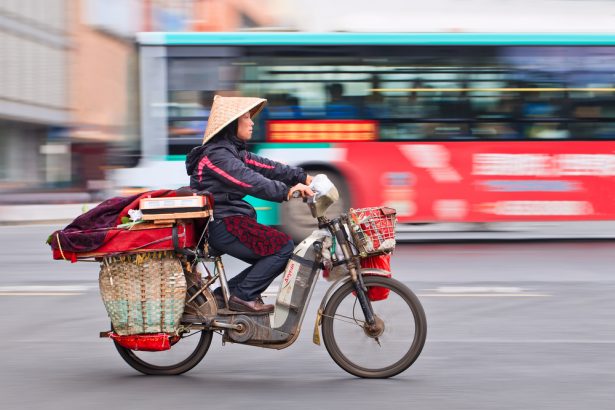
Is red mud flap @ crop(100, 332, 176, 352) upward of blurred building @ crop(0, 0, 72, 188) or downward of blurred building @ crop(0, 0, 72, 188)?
downward

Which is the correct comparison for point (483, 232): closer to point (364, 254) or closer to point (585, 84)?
point (585, 84)

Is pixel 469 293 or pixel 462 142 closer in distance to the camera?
pixel 469 293

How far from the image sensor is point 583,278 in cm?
1067

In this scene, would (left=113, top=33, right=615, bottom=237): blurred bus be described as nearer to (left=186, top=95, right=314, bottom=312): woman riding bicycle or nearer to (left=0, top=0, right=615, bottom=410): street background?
(left=0, top=0, right=615, bottom=410): street background

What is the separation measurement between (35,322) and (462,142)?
775cm

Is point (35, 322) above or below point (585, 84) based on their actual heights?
below

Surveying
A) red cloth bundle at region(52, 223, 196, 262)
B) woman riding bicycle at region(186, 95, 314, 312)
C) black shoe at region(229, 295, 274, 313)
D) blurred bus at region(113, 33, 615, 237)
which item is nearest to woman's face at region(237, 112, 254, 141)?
woman riding bicycle at region(186, 95, 314, 312)

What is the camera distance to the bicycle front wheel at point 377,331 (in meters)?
5.77

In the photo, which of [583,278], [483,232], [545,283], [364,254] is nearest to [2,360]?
[364,254]

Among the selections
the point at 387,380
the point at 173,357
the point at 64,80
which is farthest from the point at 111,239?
the point at 64,80

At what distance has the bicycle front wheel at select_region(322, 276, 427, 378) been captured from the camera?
5766mm

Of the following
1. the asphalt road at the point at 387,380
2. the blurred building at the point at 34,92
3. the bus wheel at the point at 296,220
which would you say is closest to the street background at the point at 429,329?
the asphalt road at the point at 387,380

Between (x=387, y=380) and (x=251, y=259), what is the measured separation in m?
0.99

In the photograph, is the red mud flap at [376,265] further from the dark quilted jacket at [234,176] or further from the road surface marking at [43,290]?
the road surface marking at [43,290]
